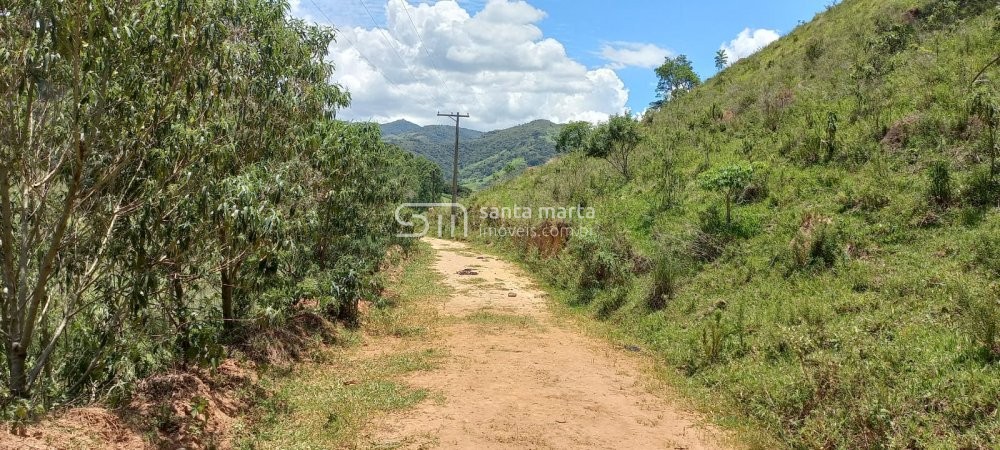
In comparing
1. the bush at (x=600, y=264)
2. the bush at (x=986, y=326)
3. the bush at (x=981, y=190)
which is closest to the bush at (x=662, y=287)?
the bush at (x=600, y=264)

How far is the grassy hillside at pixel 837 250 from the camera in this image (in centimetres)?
600

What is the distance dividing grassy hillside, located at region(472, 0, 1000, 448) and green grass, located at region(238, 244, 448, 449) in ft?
14.6

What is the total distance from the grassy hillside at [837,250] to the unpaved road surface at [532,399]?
3.08 ft

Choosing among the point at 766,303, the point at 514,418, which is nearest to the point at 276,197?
the point at 514,418

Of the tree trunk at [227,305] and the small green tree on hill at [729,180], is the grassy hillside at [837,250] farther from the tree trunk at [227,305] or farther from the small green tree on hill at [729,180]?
the tree trunk at [227,305]

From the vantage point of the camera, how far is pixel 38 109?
4730 mm

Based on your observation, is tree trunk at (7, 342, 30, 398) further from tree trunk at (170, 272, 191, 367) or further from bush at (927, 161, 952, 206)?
bush at (927, 161, 952, 206)

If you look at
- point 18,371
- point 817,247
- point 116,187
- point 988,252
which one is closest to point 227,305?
point 116,187

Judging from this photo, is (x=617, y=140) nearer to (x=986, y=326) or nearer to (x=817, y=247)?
(x=817, y=247)

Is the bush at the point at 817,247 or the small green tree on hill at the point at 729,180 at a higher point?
the small green tree on hill at the point at 729,180

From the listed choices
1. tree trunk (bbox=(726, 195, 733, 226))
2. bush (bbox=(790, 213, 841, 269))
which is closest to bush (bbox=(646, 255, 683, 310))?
bush (bbox=(790, 213, 841, 269))

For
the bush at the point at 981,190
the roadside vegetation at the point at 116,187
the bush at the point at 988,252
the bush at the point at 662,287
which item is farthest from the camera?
the bush at the point at 662,287

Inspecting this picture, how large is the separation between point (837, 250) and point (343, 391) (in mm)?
9076

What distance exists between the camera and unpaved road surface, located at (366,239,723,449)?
6.25 meters
